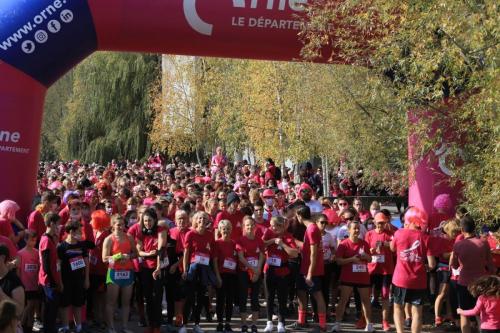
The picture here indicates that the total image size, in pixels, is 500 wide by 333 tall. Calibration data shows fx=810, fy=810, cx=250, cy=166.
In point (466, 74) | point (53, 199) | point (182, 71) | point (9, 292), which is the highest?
point (182, 71)

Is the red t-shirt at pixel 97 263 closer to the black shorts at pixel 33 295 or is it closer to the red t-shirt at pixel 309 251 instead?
the black shorts at pixel 33 295

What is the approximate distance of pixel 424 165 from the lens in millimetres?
12820

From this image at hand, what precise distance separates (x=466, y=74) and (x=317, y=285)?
342cm

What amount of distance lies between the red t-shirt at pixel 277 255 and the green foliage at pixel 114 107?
32.3m

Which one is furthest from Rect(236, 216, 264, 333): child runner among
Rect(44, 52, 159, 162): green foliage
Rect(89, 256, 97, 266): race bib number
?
Rect(44, 52, 159, 162): green foliage

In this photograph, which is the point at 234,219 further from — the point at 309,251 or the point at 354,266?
the point at 354,266

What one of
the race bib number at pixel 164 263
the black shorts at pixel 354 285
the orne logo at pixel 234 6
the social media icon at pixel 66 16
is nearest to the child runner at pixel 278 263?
the black shorts at pixel 354 285

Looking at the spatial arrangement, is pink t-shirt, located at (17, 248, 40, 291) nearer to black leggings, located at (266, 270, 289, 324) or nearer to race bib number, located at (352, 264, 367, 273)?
black leggings, located at (266, 270, 289, 324)

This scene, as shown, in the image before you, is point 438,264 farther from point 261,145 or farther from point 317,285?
point 261,145

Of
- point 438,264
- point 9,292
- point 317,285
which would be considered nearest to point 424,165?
point 438,264

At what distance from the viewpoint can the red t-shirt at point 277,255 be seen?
1090cm

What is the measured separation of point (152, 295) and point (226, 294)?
3.59 feet

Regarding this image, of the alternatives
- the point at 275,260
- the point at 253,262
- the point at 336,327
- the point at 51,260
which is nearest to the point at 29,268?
the point at 51,260

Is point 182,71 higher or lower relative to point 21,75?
higher
